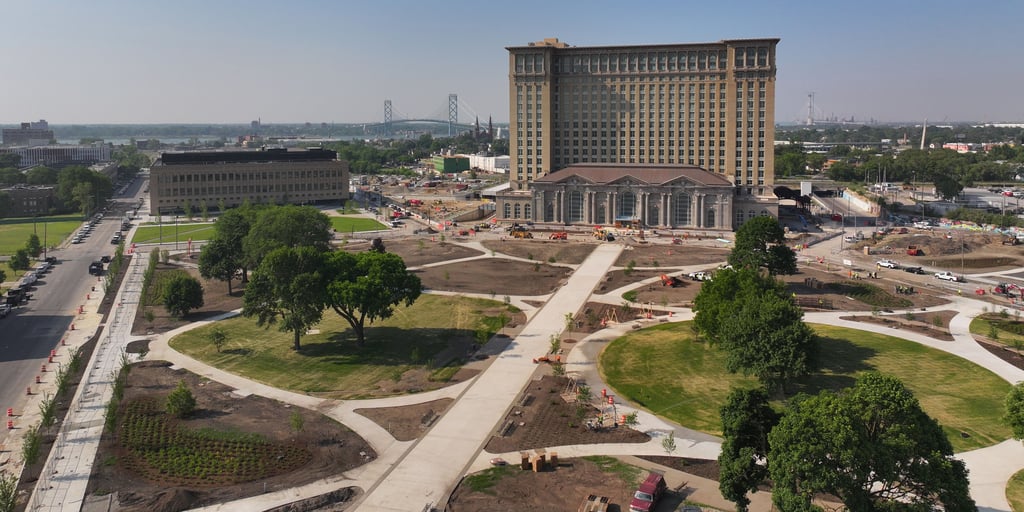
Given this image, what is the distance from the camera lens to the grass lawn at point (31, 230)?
144m

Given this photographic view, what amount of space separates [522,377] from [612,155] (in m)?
115

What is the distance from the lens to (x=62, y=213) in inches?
7776

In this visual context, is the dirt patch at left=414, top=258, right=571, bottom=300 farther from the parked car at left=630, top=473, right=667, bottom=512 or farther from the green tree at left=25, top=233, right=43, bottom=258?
the green tree at left=25, top=233, right=43, bottom=258

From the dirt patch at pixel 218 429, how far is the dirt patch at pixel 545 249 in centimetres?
6978

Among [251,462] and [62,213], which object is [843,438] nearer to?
[251,462]

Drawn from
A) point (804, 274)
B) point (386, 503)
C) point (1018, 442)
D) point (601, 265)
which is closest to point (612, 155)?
point (601, 265)

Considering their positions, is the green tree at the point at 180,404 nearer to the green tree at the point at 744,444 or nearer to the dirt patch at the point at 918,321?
the green tree at the point at 744,444

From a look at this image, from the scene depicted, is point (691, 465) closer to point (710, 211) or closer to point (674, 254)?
point (674, 254)

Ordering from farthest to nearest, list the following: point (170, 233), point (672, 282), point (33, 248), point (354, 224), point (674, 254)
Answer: point (354, 224) → point (170, 233) → point (674, 254) → point (33, 248) → point (672, 282)

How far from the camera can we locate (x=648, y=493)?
42.4 metres

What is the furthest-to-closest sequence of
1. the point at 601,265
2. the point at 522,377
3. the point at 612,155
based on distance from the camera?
1. the point at 612,155
2. the point at 601,265
3. the point at 522,377

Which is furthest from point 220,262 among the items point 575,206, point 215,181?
point 215,181

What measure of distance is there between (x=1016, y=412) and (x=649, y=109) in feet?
434

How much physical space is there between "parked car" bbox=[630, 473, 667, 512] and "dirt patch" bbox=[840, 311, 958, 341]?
152 feet
